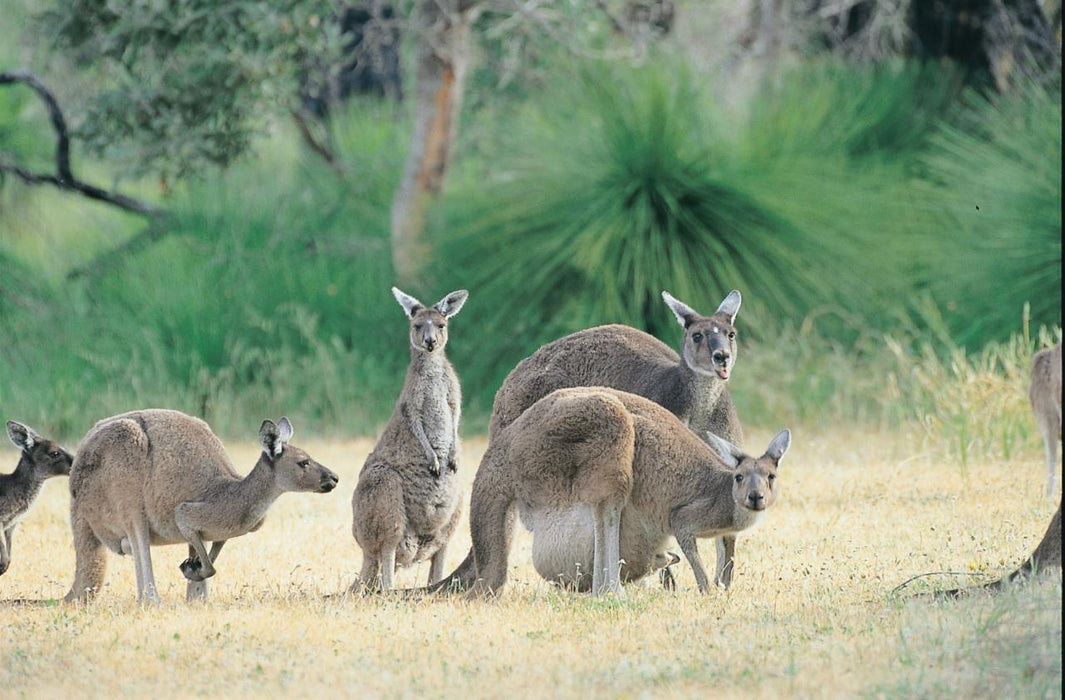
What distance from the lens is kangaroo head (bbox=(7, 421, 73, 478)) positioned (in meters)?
7.31

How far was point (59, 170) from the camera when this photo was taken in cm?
1465

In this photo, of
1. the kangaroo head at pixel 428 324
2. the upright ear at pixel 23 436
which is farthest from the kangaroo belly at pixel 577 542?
the upright ear at pixel 23 436

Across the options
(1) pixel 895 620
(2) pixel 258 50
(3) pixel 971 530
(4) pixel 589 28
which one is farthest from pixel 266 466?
(4) pixel 589 28

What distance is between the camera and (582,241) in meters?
12.5

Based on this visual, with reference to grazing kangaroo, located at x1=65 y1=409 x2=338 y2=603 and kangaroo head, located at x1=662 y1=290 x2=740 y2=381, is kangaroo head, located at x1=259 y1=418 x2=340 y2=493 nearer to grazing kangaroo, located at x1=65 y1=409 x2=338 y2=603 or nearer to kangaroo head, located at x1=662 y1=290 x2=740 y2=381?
grazing kangaroo, located at x1=65 y1=409 x2=338 y2=603

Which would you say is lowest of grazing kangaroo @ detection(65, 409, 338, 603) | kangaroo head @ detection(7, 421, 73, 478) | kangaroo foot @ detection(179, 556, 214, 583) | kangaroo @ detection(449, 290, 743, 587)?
kangaroo foot @ detection(179, 556, 214, 583)

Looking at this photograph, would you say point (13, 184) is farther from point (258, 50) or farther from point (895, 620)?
point (895, 620)

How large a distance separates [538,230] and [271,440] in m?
6.78

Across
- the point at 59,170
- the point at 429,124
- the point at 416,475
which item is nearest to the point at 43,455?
the point at 416,475

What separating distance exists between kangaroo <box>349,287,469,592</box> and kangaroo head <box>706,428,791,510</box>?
1.27m

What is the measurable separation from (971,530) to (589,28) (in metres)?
7.47

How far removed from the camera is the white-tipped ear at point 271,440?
669cm

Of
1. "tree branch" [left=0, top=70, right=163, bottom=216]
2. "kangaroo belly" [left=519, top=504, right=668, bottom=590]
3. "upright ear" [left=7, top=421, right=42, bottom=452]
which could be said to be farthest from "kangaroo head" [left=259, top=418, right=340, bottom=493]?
"tree branch" [left=0, top=70, right=163, bottom=216]

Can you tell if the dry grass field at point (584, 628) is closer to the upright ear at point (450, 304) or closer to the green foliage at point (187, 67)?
the upright ear at point (450, 304)
